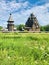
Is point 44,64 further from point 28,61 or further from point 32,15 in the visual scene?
point 32,15

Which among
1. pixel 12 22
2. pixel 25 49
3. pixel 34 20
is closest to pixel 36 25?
pixel 34 20

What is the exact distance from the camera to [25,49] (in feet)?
26.6

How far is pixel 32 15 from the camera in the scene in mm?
79875

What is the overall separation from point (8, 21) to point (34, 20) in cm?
893

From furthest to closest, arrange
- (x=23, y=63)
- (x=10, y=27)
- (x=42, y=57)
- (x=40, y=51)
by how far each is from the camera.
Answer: (x=10, y=27) < (x=40, y=51) < (x=42, y=57) < (x=23, y=63)

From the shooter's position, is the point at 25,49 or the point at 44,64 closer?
the point at 44,64

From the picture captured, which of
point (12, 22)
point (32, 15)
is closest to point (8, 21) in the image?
point (12, 22)

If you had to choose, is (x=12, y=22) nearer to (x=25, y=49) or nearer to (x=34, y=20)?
(x=34, y=20)

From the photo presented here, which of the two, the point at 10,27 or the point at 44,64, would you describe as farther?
the point at 10,27

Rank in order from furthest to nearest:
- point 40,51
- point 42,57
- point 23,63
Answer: point 40,51 → point 42,57 → point 23,63

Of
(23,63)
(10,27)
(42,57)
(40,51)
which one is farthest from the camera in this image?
(10,27)

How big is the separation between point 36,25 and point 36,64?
7442cm

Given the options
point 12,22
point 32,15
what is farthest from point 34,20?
point 12,22

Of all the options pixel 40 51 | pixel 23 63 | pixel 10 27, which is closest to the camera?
pixel 23 63
